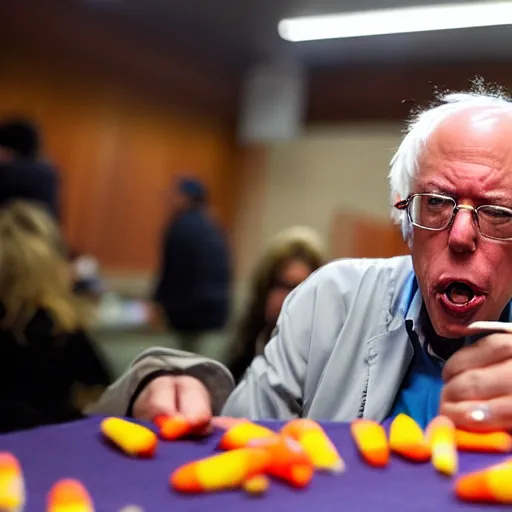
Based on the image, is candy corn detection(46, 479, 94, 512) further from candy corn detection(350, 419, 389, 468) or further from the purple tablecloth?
candy corn detection(350, 419, 389, 468)

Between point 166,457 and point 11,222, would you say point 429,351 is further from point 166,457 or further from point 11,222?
point 11,222

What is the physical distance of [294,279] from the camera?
860mm

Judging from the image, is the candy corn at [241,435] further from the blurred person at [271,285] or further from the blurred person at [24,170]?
the blurred person at [24,170]

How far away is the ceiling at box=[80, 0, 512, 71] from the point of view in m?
2.17

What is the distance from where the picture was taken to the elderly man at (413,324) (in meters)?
0.57

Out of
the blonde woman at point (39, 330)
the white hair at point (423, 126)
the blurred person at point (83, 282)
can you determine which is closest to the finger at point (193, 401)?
the white hair at point (423, 126)

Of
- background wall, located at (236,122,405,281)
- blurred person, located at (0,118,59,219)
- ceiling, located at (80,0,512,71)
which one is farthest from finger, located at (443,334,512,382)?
background wall, located at (236,122,405,281)

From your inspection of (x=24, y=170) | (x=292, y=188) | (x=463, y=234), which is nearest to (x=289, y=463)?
(x=463, y=234)

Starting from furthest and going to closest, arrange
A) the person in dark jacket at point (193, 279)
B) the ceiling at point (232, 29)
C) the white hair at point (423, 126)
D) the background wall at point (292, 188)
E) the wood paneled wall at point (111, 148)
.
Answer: the background wall at point (292, 188)
the wood paneled wall at point (111, 148)
the ceiling at point (232, 29)
the person in dark jacket at point (193, 279)
the white hair at point (423, 126)

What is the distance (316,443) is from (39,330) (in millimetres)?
821

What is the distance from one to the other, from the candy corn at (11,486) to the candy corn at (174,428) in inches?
4.4

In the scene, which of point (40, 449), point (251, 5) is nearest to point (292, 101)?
point (251, 5)

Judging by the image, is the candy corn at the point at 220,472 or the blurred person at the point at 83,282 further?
the blurred person at the point at 83,282

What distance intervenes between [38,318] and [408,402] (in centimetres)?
76
